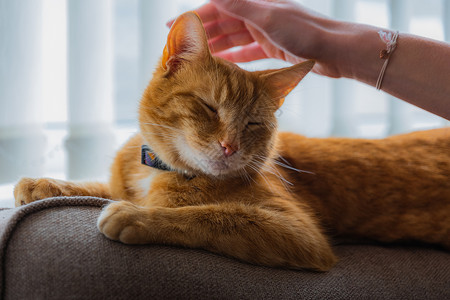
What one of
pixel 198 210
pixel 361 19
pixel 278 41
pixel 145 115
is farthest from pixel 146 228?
pixel 361 19

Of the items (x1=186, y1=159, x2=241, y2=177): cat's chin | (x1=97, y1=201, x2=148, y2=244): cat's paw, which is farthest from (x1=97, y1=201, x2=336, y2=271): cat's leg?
(x1=186, y1=159, x2=241, y2=177): cat's chin

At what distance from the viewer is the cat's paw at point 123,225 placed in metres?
0.79

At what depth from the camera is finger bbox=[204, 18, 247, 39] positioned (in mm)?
1472

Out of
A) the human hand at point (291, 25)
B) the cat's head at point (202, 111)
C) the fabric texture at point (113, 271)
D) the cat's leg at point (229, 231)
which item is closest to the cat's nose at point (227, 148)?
the cat's head at point (202, 111)

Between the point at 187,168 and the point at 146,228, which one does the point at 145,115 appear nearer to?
the point at 187,168

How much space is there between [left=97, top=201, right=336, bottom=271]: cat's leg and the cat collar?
0.26 meters

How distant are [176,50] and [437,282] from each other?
96cm

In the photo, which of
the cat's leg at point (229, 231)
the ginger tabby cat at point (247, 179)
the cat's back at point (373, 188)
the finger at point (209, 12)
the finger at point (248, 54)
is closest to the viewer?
the cat's leg at point (229, 231)

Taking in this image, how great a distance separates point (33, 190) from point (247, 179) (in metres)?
0.56

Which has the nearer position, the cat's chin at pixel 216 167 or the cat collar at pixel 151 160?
the cat's chin at pixel 216 167

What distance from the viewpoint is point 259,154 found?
1.19 m

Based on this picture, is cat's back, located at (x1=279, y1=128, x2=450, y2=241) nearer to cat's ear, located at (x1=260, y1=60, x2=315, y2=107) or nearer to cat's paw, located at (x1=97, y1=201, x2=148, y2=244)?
cat's ear, located at (x1=260, y1=60, x2=315, y2=107)

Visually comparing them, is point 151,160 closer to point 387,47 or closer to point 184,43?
point 184,43

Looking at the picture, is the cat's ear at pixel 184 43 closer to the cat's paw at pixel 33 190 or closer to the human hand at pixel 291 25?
the human hand at pixel 291 25
